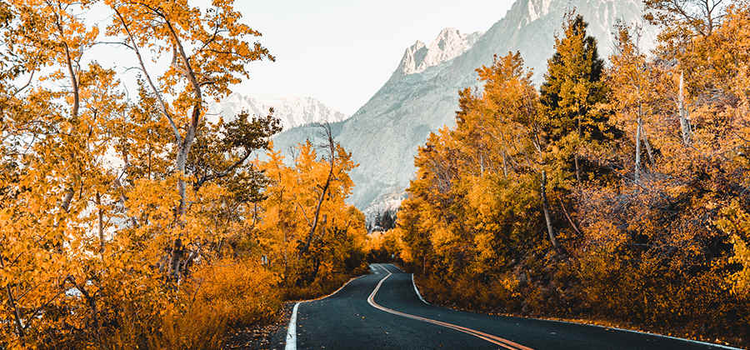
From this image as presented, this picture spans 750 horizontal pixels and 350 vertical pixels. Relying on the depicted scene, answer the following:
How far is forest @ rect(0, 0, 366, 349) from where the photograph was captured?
4352mm

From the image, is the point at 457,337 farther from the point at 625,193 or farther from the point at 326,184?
the point at 326,184

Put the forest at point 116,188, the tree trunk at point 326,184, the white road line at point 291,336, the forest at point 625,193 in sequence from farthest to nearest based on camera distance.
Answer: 1. the tree trunk at point 326,184
2. the forest at point 625,193
3. the white road line at point 291,336
4. the forest at point 116,188

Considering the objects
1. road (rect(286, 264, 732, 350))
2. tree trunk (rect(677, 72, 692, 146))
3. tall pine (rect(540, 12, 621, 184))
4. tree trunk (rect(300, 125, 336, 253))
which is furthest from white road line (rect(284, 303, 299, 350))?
tall pine (rect(540, 12, 621, 184))

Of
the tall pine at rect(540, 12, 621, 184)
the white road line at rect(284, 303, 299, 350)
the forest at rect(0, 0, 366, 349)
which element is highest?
the tall pine at rect(540, 12, 621, 184)

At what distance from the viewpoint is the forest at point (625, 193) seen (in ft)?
28.9

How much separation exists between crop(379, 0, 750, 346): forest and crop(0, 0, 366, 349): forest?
1061 cm

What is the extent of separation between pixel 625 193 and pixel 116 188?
562 inches

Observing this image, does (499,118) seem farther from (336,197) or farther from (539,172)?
(336,197)

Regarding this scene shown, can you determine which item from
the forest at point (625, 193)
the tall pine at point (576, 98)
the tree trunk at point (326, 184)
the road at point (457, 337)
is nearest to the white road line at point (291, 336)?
the road at point (457, 337)

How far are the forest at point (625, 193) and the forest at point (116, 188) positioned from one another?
→ 10.6m

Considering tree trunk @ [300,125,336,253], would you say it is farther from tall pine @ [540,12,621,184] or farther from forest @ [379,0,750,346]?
tall pine @ [540,12,621,184]

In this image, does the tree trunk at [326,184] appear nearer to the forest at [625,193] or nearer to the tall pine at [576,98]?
the forest at [625,193]

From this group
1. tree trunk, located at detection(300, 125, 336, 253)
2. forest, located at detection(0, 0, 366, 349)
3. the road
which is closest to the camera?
forest, located at detection(0, 0, 366, 349)

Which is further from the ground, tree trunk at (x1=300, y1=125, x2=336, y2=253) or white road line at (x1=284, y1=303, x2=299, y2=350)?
tree trunk at (x1=300, y1=125, x2=336, y2=253)
